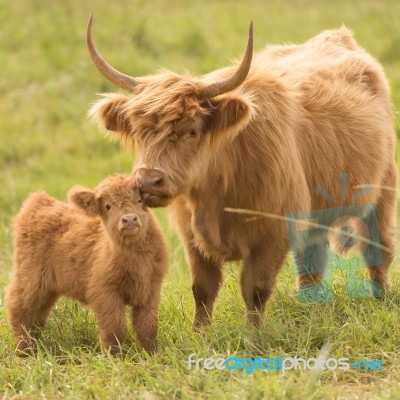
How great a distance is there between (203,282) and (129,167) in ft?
17.3

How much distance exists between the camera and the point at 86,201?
4.95m

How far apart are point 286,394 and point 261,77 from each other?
2.18 meters

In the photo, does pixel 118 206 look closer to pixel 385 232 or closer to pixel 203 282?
pixel 203 282

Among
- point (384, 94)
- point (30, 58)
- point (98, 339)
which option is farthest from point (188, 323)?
point (30, 58)

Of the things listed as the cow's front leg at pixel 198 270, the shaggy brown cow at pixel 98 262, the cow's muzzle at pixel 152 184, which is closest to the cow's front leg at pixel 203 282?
the cow's front leg at pixel 198 270

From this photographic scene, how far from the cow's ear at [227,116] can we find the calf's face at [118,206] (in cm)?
55

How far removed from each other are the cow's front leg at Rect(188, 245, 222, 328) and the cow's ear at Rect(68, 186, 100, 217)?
87 cm

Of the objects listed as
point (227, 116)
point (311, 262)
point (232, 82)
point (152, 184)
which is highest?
point (232, 82)

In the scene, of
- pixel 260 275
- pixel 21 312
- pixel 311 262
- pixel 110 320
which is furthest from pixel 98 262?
pixel 311 262

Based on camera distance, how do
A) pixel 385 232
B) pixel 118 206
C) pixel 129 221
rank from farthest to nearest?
pixel 385 232 → pixel 118 206 → pixel 129 221

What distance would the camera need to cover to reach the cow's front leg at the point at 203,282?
5.57m

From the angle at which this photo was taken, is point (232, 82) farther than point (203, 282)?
No

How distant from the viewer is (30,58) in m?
13.2

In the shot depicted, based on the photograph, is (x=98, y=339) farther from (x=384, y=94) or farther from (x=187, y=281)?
(x=384, y=94)
